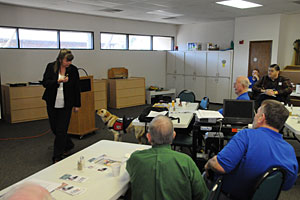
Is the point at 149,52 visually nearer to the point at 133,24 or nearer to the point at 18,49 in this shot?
the point at 133,24

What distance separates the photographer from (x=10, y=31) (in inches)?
267

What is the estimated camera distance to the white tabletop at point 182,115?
3.42m

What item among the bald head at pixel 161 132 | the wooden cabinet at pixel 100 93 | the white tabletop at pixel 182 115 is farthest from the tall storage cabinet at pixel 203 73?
the bald head at pixel 161 132

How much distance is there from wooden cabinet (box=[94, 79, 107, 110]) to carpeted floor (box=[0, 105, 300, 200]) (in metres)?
1.27

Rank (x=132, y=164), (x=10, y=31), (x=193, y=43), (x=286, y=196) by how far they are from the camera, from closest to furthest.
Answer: (x=132, y=164)
(x=286, y=196)
(x=10, y=31)
(x=193, y=43)

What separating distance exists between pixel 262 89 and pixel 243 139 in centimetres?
349

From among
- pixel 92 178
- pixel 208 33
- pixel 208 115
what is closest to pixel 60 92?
pixel 208 115

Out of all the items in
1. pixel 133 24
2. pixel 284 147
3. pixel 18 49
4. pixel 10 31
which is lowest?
pixel 284 147

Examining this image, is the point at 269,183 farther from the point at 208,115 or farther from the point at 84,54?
the point at 84,54

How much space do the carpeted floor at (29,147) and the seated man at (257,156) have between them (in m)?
1.56

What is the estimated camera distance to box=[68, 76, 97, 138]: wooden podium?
508 cm

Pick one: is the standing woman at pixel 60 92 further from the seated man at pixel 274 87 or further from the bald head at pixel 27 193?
the seated man at pixel 274 87

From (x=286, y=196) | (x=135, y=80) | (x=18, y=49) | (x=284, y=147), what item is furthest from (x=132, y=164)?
(x=135, y=80)

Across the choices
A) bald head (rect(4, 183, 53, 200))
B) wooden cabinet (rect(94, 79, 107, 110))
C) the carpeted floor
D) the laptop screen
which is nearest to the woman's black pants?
the carpeted floor
